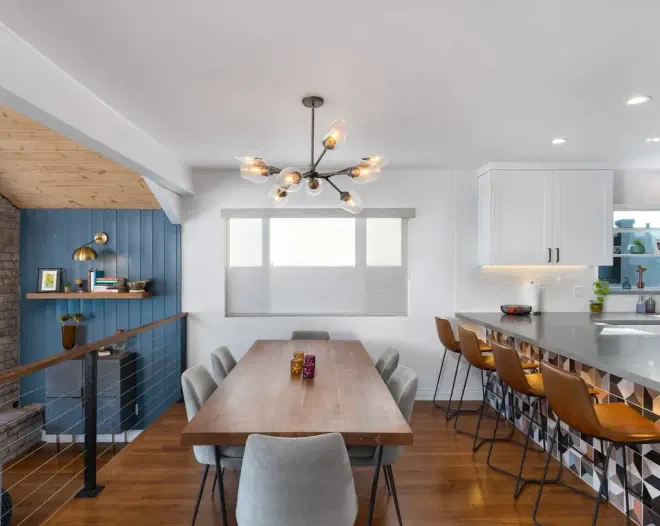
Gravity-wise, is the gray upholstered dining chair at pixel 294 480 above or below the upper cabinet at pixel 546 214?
below

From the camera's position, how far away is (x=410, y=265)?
476 cm

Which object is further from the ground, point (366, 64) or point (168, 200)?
point (366, 64)

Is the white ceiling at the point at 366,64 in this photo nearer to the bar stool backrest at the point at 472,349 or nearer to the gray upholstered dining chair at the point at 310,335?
the bar stool backrest at the point at 472,349

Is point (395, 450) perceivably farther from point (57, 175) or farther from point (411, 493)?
point (57, 175)

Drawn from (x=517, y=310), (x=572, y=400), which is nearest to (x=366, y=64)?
(x=572, y=400)

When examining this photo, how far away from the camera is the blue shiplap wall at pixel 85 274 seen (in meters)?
4.83

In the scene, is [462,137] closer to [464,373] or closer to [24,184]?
[464,373]

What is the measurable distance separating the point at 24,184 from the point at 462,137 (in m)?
4.13

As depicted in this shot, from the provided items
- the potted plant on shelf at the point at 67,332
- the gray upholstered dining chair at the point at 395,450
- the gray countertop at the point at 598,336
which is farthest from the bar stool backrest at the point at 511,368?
the potted plant on shelf at the point at 67,332

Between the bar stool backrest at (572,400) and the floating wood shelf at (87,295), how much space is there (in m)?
3.75

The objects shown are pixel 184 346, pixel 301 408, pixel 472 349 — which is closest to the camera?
pixel 301 408

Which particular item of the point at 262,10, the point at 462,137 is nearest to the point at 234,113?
the point at 262,10

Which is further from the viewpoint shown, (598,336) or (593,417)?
(598,336)

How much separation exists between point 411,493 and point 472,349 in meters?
1.23
